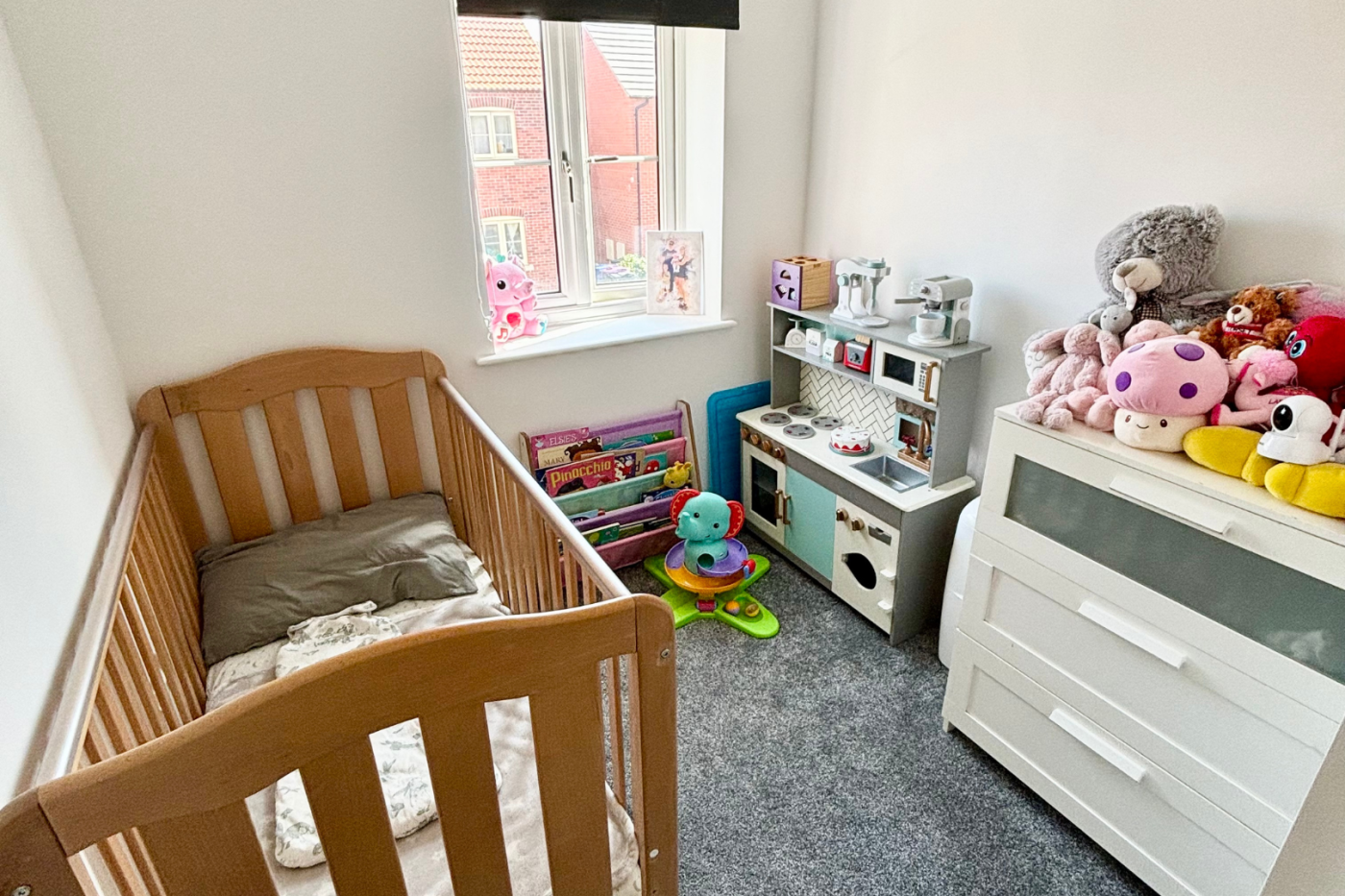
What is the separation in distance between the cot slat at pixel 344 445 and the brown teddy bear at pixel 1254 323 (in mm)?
2003

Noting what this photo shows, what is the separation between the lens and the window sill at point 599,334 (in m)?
2.21

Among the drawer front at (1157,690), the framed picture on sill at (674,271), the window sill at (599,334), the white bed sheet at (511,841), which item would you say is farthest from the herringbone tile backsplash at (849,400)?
the white bed sheet at (511,841)

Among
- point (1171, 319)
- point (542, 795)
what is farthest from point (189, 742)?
point (1171, 319)

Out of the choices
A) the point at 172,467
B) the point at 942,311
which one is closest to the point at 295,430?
the point at 172,467

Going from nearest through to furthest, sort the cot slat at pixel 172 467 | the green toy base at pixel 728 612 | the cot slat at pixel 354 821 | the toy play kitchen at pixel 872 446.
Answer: the cot slat at pixel 354 821, the cot slat at pixel 172 467, the toy play kitchen at pixel 872 446, the green toy base at pixel 728 612

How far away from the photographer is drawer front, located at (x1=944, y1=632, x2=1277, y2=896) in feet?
4.23

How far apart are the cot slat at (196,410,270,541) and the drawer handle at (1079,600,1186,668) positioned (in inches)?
78.5

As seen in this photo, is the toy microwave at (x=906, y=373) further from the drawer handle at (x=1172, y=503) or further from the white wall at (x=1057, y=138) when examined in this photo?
the drawer handle at (x=1172, y=503)

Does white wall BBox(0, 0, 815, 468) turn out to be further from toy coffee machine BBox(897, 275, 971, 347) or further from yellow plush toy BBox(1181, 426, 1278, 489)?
yellow plush toy BBox(1181, 426, 1278, 489)

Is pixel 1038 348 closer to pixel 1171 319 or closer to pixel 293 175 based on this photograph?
pixel 1171 319

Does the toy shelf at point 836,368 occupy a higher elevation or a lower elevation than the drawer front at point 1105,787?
higher

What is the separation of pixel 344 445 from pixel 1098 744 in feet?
6.37

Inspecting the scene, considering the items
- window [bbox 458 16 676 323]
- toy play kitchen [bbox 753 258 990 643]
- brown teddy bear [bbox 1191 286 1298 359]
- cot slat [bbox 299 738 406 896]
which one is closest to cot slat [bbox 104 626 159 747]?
cot slat [bbox 299 738 406 896]

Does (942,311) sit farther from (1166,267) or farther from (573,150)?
(573,150)
